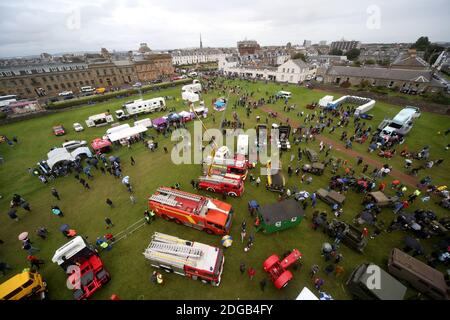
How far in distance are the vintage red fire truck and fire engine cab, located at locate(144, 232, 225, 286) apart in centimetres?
315

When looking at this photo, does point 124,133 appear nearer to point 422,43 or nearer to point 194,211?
point 194,211

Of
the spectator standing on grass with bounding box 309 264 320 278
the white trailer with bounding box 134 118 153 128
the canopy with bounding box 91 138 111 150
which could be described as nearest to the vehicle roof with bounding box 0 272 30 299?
the spectator standing on grass with bounding box 309 264 320 278

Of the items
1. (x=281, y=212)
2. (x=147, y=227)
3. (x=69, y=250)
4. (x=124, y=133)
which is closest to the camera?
(x=69, y=250)

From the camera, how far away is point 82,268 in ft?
36.7

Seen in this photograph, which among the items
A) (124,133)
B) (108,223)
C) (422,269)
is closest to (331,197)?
(422,269)

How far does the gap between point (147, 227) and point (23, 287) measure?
7086 mm

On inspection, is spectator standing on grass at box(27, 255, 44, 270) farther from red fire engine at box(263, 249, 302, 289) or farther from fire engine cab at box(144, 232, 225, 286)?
red fire engine at box(263, 249, 302, 289)

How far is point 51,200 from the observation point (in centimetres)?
1791

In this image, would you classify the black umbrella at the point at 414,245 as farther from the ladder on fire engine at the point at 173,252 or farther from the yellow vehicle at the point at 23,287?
the yellow vehicle at the point at 23,287

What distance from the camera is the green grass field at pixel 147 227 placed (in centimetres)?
1112

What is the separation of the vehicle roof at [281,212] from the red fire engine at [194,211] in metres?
2.78

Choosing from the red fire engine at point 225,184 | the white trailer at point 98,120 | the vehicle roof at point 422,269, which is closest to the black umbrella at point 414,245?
the vehicle roof at point 422,269

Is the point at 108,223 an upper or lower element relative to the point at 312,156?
lower
